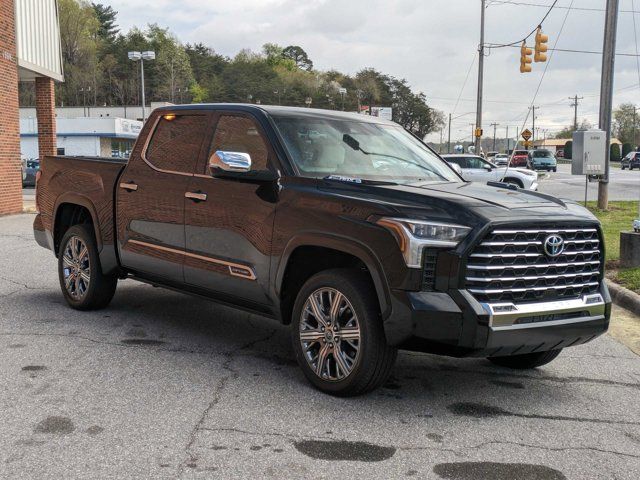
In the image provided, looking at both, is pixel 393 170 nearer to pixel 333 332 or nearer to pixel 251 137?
pixel 251 137

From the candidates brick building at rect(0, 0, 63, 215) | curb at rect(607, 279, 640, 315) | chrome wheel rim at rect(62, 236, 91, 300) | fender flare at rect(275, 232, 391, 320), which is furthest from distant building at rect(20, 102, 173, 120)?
fender flare at rect(275, 232, 391, 320)

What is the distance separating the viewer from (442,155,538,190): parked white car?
26152 millimetres

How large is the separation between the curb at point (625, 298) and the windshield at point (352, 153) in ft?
10.3

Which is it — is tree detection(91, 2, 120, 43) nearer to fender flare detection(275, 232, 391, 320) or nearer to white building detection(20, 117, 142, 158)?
white building detection(20, 117, 142, 158)

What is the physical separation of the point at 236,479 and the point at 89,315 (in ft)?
12.9

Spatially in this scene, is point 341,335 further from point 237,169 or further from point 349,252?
point 237,169

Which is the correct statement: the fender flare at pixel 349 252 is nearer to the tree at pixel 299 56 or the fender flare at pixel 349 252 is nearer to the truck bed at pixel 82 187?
the truck bed at pixel 82 187

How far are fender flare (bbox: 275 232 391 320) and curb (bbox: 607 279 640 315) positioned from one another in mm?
4513

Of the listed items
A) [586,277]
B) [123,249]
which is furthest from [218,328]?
[586,277]

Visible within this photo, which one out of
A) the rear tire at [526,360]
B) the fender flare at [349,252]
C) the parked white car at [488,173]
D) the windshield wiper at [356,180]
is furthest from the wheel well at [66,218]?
the parked white car at [488,173]

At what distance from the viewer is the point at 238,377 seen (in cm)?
506

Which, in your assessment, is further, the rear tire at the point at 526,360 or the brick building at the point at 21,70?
the brick building at the point at 21,70

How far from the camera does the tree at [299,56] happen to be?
17800 centimetres

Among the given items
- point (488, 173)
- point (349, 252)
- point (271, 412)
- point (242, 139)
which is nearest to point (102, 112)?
point (488, 173)
